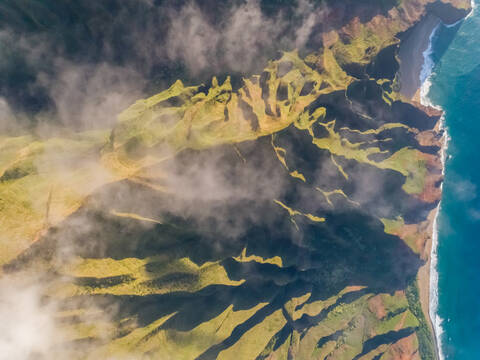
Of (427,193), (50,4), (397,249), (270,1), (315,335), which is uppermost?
(270,1)

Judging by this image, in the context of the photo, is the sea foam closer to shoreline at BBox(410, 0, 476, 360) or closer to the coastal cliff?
shoreline at BBox(410, 0, 476, 360)

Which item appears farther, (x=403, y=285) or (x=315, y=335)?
(x=403, y=285)

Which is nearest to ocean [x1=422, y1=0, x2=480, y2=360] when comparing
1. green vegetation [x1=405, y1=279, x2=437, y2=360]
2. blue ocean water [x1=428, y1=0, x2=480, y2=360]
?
blue ocean water [x1=428, y1=0, x2=480, y2=360]

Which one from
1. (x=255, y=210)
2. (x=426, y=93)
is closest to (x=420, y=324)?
(x=426, y=93)

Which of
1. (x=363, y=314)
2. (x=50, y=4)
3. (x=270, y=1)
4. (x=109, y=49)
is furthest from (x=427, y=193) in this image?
(x=50, y=4)

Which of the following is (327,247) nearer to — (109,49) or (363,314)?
(363,314)

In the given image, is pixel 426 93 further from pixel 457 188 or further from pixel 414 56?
pixel 457 188

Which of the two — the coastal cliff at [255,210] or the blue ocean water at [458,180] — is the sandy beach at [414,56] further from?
the blue ocean water at [458,180]
